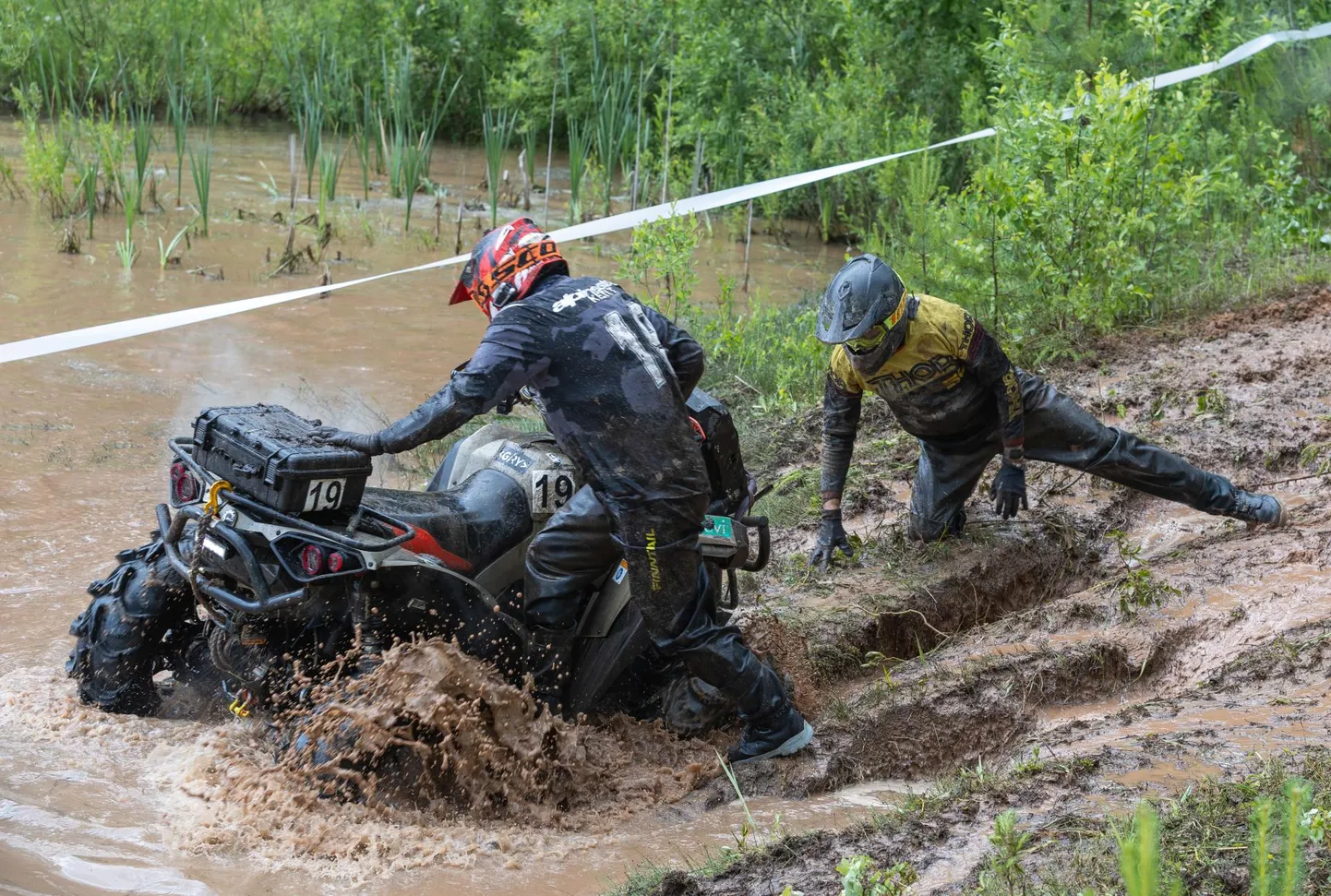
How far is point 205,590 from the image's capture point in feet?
12.4

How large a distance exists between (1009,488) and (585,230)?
2185 mm

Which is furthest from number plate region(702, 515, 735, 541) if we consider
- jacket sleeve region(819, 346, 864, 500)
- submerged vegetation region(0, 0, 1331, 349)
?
submerged vegetation region(0, 0, 1331, 349)

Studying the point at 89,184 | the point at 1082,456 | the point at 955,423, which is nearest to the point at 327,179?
the point at 89,184

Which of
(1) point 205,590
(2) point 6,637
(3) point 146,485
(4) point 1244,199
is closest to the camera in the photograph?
(1) point 205,590

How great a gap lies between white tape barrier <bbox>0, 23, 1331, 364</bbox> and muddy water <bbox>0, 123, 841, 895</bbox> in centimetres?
62

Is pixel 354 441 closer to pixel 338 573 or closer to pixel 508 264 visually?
pixel 338 573

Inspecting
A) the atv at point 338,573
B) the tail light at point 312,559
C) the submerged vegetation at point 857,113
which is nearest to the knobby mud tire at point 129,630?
the atv at point 338,573

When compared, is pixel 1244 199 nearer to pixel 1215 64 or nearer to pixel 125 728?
pixel 1215 64

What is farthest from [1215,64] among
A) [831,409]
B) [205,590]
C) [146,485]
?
[205,590]

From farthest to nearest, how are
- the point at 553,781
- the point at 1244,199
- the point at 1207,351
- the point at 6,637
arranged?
the point at 1244,199, the point at 1207,351, the point at 6,637, the point at 553,781

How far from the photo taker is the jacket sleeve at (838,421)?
18.2 ft

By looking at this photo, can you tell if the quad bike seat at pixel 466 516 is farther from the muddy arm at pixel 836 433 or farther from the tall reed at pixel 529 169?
the tall reed at pixel 529 169

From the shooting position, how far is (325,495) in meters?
3.76

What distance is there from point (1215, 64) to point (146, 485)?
7.32m
